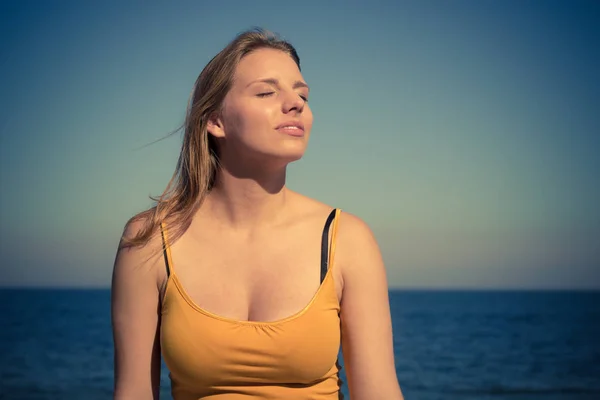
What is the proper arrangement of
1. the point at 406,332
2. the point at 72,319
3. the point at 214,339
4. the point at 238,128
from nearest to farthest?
the point at 214,339
the point at 238,128
the point at 406,332
the point at 72,319

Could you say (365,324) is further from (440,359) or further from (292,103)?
(440,359)

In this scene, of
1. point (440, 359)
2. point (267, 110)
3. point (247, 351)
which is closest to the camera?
point (247, 351)

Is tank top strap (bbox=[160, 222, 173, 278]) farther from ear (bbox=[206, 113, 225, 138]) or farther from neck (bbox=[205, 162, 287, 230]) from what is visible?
ear (bbox=[206, 113, 225, 138])

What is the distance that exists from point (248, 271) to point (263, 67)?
2.20 ft

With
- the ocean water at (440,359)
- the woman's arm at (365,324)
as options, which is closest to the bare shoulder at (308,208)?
the woman's arm at (365,324)

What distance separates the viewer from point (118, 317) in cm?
254

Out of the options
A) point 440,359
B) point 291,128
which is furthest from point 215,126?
point 440,359

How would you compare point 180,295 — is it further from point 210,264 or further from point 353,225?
point 353,225

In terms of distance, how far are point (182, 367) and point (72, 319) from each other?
1402 inches

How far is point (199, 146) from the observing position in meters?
2.72

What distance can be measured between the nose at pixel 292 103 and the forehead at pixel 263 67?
9 cm

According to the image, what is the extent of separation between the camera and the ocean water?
622 inches

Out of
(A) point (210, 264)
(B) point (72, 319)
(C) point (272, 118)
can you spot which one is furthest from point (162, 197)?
(B) point (72, 319)

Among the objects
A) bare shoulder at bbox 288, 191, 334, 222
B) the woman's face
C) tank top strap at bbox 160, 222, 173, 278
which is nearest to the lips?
the woman's face
